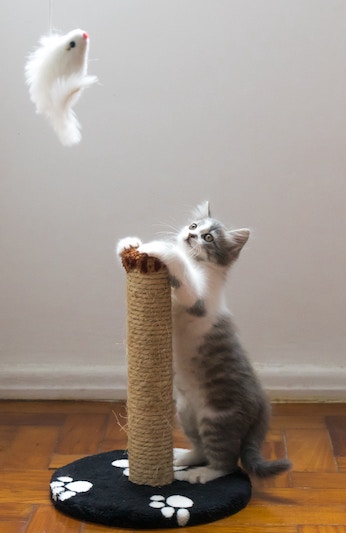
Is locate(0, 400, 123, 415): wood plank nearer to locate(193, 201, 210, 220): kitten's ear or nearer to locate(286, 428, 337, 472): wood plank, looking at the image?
locate(286, 428, 337, 472): wood plank

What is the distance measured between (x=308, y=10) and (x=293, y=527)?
132 centimetres

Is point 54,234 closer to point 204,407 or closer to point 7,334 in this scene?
point 7,334

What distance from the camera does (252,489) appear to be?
1.82 metres

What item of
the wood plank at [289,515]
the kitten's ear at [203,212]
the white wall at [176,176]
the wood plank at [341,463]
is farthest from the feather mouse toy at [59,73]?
the wood plank at [341,463]

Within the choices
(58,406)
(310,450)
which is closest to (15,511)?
(58,406)

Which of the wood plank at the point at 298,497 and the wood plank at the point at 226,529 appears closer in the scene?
the wood plank at the point at 226,529

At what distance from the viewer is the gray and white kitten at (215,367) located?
1.77m

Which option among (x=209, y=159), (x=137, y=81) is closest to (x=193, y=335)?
(x=209, y=159)

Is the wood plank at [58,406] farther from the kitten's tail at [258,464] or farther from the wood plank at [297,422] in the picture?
the kitten's tail at [258,464]

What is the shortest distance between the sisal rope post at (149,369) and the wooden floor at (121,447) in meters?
0.18

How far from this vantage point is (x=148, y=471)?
5.82 ft

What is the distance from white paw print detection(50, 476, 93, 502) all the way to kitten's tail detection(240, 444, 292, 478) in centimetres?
34

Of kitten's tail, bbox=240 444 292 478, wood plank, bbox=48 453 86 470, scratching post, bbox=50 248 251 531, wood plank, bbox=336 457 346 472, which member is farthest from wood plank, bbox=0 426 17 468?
wood plank, bbox=336 457 346 472

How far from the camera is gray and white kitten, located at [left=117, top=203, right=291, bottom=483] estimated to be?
5.80 ft
